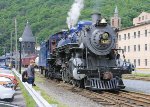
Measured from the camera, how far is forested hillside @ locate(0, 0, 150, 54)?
12069 centimetres

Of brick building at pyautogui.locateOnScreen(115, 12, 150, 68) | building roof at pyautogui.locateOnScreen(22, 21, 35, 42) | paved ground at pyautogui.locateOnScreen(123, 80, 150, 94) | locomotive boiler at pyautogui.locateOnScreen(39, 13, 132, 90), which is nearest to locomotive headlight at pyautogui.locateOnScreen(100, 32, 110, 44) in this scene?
locomotive boiler at pyautogui.locateOnScreen(39, 13, 132, 90)

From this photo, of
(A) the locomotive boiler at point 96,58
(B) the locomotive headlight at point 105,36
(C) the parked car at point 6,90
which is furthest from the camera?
(B) the locomotive headlight at point 105,36

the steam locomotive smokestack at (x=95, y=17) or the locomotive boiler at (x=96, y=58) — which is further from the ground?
the steam locomotive smokestack at (x=95, y=17)

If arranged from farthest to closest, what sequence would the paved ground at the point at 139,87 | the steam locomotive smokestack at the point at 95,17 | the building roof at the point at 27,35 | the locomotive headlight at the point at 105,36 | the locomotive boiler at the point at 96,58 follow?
the building roof at the point at 27,35, the paved ground at the point at 139,87, the steam locomotive smokestack at the point at 95,17, the locomotive headlight at the point at 105,36, the locomotive boiler at the point at 96,58

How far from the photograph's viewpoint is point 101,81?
1956 centimetres

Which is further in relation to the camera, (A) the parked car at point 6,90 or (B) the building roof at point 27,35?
(B) the building roof at point 27,35

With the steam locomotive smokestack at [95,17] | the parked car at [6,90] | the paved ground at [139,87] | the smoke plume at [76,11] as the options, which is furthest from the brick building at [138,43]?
the parked car at [6,90]

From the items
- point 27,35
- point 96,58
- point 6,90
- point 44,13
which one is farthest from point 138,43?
point 44,13

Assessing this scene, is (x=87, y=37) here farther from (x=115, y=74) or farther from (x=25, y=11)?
(x=25, y=11)

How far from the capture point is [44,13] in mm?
145875

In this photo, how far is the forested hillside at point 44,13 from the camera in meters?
121

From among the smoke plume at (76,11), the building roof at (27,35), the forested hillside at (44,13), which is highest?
the forested hillside at (44,13)

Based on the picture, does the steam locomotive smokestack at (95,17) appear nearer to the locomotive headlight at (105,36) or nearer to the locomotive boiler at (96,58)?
the locomotive boiler at (96,58)

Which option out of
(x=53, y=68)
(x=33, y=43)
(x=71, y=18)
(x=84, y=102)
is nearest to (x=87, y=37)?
(x=84, y=102)
